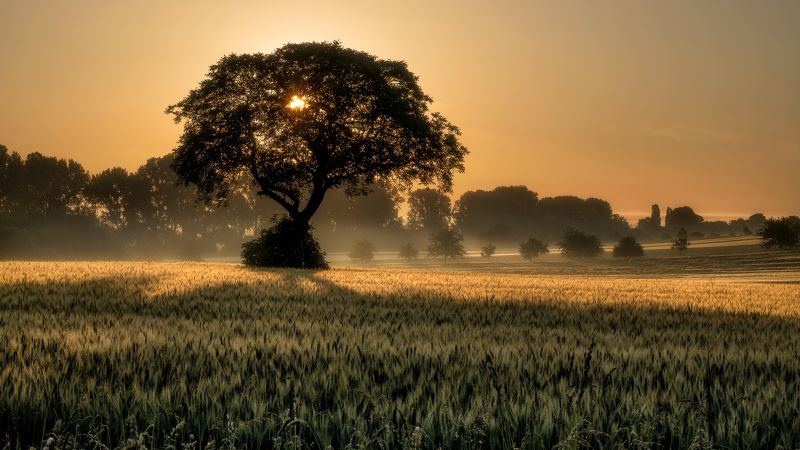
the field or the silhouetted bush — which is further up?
the silhouetted bush

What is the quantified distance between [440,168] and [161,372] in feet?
134

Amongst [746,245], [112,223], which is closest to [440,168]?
[746,245]

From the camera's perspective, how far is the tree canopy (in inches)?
1711

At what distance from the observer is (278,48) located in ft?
148

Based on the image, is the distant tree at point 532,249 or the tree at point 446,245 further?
the distant tree at point 532,249

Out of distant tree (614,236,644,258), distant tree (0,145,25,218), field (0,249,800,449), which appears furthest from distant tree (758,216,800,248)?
distant tree (0,145,25,218)

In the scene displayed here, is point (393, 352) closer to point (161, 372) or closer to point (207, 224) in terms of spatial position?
point (161, 372)

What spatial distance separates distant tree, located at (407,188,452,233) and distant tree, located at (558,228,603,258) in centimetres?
5899

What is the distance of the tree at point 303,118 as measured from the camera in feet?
143

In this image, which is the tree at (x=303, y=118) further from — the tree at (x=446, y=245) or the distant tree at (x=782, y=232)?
the tree at (x=446, y=245)

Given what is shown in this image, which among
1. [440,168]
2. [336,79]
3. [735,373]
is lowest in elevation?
[735,373]

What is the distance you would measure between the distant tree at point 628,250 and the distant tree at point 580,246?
606 centimetres

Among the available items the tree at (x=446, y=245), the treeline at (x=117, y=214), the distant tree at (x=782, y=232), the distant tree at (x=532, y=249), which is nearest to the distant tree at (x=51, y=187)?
the treeline at (x=117, y=214)

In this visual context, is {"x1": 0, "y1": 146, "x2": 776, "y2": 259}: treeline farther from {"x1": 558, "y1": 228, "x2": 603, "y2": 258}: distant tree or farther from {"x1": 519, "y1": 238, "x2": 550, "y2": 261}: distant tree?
{"x1": 558, "y1": 228, "x2": 603, "y2": 258}: distant tree
